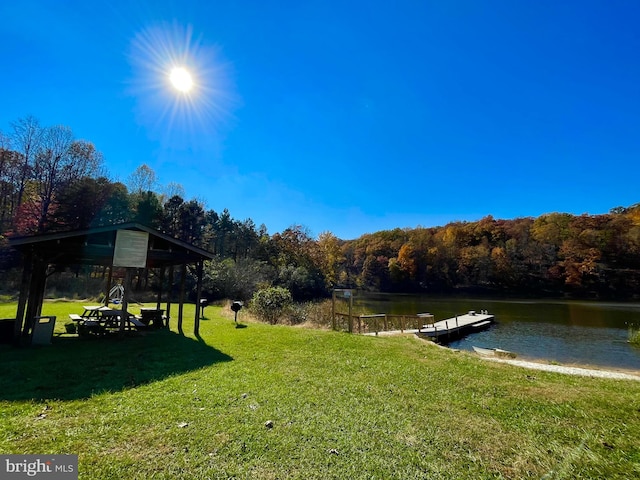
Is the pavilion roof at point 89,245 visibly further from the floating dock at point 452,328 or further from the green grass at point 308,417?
the floating dock at point 452,328

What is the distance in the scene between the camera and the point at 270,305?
52.0 ft

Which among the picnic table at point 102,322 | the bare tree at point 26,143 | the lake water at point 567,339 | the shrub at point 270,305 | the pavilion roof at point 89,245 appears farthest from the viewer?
the bare tree at point 26,143

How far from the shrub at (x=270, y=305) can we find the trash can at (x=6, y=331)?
30.2 ft

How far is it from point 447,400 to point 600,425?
5.98ft

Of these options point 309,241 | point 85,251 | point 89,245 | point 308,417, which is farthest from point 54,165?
point 308,417

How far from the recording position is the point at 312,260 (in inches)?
1422

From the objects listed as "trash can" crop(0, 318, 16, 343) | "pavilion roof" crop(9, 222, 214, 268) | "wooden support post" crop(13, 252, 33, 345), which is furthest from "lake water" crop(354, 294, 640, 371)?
"trash can" crop(0, 318, 16, 343)

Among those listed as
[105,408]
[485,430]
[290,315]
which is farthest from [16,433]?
[290,315]

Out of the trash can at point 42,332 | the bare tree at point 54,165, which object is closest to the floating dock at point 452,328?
the trash can at point 42,332

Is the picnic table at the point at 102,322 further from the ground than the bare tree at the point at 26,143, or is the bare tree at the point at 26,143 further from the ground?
the bare tree at the point at 26,143

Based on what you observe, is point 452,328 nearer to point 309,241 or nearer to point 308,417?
point 308,417

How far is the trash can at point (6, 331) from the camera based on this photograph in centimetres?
736

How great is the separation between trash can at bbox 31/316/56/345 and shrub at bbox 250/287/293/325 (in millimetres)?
8692

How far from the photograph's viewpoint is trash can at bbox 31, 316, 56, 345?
7348 mm
